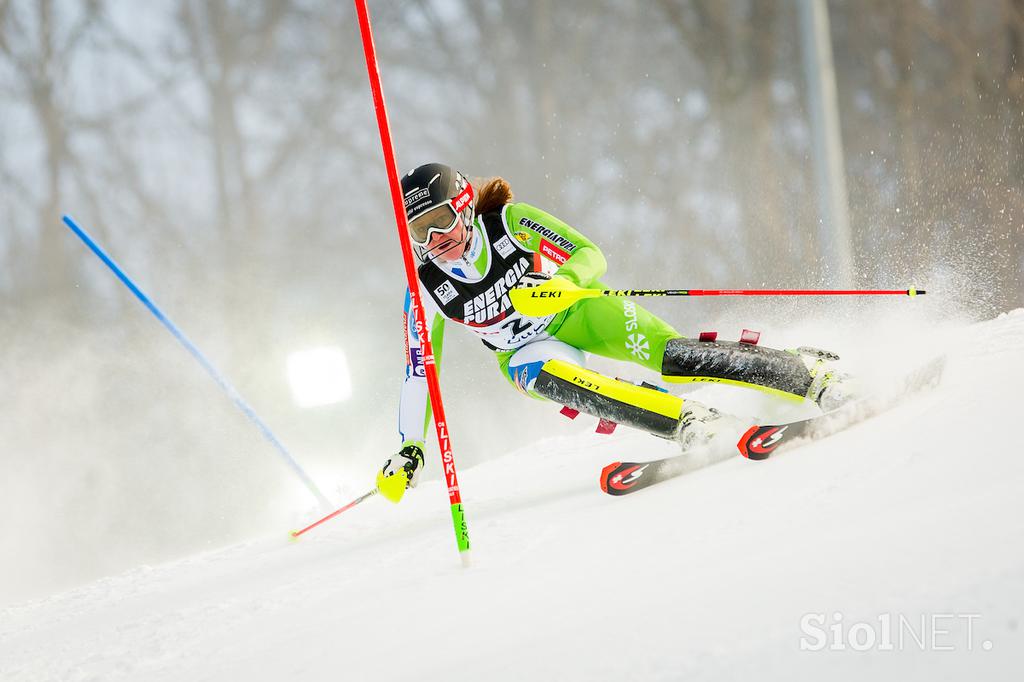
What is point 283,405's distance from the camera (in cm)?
630

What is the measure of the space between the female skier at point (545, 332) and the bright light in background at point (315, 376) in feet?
9.14

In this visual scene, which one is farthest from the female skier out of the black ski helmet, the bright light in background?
the bright light in background

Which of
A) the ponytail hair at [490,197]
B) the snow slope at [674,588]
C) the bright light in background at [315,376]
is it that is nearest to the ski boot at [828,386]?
the snow slope at [674,588]

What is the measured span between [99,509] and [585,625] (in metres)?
6.00

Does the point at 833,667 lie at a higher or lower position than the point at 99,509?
higher

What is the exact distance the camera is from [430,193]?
2.23m

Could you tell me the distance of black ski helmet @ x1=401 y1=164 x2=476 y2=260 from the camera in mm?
2236

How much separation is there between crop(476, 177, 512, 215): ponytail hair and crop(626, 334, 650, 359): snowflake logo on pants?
57cm

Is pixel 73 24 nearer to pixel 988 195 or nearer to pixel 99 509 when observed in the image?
pixel 99 509

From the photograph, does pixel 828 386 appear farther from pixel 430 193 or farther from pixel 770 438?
pixel 430 193

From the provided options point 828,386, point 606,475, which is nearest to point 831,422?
point 828,386

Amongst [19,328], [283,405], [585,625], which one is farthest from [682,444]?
[19,328]

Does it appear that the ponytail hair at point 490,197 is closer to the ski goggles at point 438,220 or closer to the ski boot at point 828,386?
the ski goggles at point 438,220

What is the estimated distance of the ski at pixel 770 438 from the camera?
Answer: 1.95 meters
